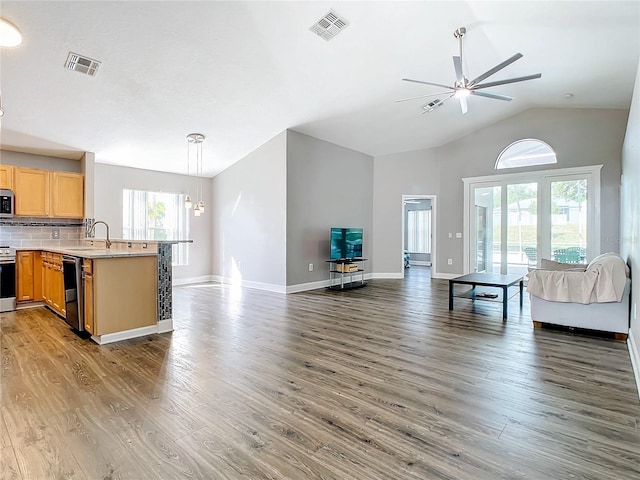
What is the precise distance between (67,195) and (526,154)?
9159mm

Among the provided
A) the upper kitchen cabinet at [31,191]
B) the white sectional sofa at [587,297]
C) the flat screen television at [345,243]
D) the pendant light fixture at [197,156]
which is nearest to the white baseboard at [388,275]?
the flat screen television at [345,243]

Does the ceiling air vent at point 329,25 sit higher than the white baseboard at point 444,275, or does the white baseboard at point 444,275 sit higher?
the ceiling air vent at point 329,25

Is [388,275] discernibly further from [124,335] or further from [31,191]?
[31,191]

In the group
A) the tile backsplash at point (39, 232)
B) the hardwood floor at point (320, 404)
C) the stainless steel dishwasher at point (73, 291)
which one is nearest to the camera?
the hardwood floor at point (320, 404)

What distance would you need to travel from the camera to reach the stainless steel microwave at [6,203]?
5266 millimetres

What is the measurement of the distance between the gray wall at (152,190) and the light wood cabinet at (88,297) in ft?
10.9

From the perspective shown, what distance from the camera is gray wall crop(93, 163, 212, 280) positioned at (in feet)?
22.2

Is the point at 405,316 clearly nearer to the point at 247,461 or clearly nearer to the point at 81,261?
the point at 247,461

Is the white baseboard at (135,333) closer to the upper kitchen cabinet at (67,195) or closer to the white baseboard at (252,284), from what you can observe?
the white baseboard at (252,284)

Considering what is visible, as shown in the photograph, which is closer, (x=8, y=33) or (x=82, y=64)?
(x=8, y=33)

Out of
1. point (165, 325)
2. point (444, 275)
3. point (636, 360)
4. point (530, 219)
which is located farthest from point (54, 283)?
point (530, 219)

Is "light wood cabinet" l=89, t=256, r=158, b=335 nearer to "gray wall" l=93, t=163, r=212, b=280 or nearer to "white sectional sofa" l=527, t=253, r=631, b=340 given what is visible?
"gray wall" l=93, t=163, r=212, b=280

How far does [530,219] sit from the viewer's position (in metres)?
7.56

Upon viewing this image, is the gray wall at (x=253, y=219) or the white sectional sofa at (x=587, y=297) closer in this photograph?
the white sectional sofa at (x=587, y=297)
